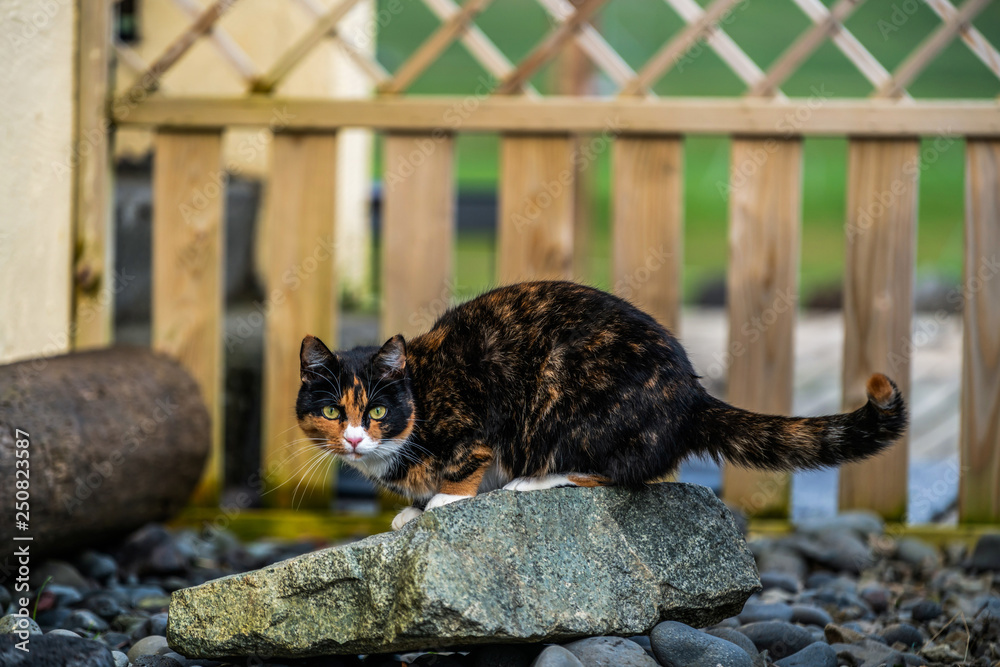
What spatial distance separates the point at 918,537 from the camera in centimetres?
370

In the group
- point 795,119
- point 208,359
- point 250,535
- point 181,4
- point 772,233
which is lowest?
point 250,535

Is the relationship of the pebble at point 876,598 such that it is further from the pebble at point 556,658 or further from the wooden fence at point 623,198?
the pebble at point 556,658

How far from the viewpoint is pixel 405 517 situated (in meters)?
2.50

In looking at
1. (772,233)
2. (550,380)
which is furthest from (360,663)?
(772,233)

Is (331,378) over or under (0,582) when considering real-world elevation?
over

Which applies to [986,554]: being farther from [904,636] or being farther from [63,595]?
[63,595]

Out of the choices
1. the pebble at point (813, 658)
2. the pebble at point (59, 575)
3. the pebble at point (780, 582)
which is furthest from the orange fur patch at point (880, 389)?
the pebble at point (59, 575)

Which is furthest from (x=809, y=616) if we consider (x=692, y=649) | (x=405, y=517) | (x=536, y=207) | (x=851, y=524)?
(x=536, y=207)

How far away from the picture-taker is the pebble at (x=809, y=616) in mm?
2799

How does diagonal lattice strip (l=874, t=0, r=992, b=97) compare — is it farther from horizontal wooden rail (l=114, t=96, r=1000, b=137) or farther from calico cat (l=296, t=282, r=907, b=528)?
calico cat (l=296, t=282, r=907, b=528)

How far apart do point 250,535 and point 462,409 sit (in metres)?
1.92

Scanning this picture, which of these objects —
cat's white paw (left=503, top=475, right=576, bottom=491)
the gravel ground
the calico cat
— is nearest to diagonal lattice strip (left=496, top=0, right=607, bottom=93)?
the calico cat

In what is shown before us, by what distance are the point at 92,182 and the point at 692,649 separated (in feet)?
10.0

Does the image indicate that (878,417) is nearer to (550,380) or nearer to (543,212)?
(550,380)
